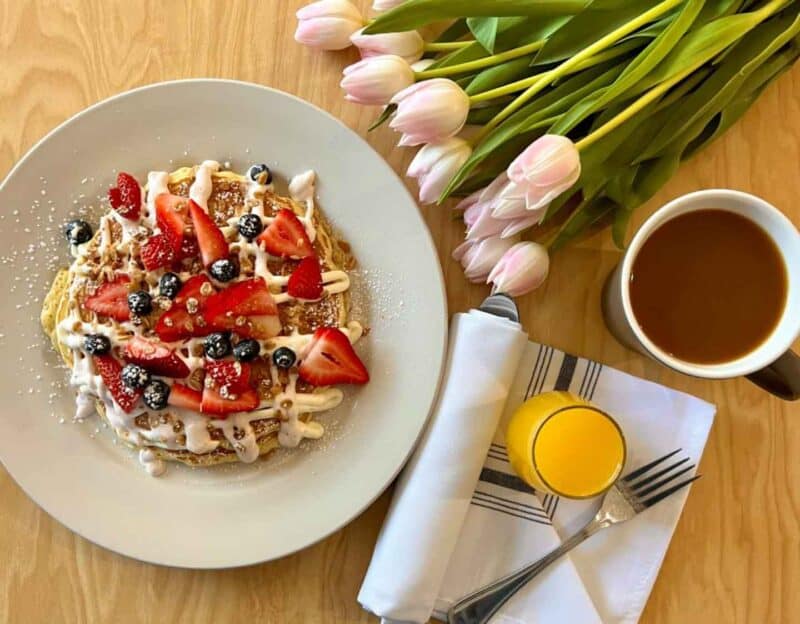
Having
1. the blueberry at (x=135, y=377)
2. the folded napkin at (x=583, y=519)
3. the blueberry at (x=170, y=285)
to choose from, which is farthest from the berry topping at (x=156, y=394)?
the folded napkin at (x=583, y=519)

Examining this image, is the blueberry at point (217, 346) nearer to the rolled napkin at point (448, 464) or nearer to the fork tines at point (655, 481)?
the rolled napkin at point (448, 464)

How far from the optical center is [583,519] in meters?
1.17

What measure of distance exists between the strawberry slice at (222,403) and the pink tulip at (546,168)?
49 cm

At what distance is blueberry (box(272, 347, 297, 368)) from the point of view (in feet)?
3.61

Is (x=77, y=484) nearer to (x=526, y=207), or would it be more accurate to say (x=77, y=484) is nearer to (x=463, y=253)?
(x=463, y=253)

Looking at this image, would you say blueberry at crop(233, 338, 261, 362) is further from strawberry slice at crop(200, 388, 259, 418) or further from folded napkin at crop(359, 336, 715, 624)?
folded napkin at crop(359, 336, 715, 624)

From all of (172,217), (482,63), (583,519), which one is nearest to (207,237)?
(172,217)

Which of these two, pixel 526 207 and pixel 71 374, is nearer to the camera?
pixel 526 207

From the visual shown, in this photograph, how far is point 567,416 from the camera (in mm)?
1053

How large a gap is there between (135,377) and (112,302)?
0.12m

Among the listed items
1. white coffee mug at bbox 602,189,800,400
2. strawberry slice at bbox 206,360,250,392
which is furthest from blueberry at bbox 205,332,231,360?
white coffee mug at bbox 602,189,800,400

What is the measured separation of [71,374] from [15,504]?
227mm

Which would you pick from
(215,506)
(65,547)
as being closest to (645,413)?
(215,506)

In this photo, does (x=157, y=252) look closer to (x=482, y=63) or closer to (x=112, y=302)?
(x=112, y=302)
